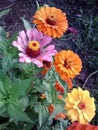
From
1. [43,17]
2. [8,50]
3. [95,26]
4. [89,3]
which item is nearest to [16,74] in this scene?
[8,50]

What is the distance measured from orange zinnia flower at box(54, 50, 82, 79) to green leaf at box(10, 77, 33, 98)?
14 cm

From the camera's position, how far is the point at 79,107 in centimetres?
131

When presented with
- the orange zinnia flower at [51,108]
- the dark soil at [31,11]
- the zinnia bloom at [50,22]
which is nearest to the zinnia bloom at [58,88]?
the orange zinnia flower at [51,108]

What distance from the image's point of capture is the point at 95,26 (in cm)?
246

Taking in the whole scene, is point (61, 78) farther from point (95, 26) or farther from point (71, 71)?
point (95, 26)

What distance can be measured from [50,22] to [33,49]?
0.17 metres

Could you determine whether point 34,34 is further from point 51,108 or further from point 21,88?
point 51,108

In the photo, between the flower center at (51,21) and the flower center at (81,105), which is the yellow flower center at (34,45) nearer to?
the flower center at (51,21)

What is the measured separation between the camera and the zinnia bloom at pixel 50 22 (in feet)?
4.17

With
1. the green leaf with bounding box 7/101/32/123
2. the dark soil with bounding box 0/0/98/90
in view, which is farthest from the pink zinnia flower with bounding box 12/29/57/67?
the dark soil with bounding box 0/0/98/90

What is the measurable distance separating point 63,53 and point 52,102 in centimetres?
17

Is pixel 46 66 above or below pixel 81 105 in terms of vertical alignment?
above

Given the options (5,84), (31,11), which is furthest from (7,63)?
(31,11)

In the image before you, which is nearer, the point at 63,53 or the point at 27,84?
the point at 27,84
